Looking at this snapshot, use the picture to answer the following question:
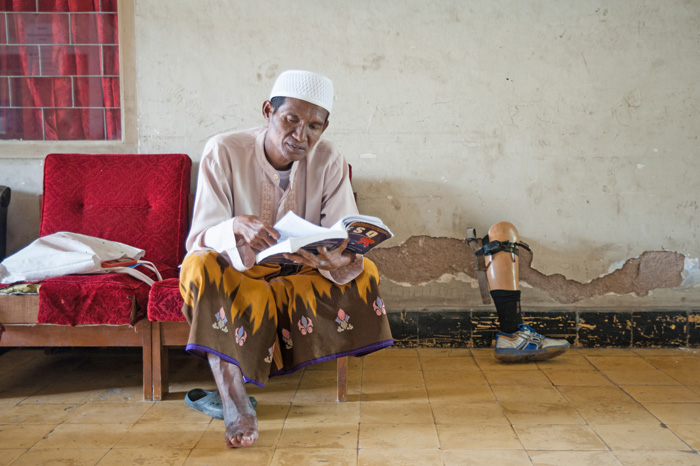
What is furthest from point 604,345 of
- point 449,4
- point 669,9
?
point 449,4

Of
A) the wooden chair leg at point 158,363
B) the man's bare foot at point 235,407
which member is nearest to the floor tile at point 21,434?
the wooden chair leg at point 158,363

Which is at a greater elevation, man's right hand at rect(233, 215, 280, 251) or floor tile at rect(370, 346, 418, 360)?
man's right hand at rect(233, 215, 280, 251)

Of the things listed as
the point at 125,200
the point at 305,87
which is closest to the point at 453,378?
the point at 305,87

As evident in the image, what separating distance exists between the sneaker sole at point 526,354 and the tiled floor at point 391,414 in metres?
0.04

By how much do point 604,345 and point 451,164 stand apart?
1325 millimetres

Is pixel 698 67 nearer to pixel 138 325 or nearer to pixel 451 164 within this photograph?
pixel 451 164

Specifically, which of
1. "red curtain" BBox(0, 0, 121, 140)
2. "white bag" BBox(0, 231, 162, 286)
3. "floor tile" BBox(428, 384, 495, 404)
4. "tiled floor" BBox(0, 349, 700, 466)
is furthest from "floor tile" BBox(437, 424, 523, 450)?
"red curtain" BBox(0, 0, 121, 140)

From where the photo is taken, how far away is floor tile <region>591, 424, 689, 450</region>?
196 centimetres

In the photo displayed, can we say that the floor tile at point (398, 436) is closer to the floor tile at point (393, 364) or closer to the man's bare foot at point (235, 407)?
the man's bare foot at point (235, 407)

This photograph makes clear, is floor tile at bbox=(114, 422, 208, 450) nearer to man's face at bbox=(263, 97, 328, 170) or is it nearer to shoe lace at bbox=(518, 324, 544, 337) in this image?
man's face at bbox=(263, 97, 328, 170)

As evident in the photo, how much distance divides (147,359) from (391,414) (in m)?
1.04

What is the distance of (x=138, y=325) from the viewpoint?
8.14 feet

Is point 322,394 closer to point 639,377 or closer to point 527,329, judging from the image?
point 527,329

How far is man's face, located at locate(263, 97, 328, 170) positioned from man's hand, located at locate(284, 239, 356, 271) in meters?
0.45
